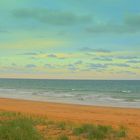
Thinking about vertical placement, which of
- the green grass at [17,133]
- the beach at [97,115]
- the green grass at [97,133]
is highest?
the green grass at [17,133]

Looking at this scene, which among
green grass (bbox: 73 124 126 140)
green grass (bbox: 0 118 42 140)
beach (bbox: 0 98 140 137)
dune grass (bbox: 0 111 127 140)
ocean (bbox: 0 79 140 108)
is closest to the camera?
green grass (bbox: 0 118 42 140)

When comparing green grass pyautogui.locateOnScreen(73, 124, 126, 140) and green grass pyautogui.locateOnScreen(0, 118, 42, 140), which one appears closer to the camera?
green grass pyautogui.locateOnScreen(0, 118, 42, 140)

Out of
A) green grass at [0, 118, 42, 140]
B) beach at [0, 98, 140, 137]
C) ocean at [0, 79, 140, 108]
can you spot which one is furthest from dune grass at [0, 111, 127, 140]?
ocean at [0, 79, 140, 108]

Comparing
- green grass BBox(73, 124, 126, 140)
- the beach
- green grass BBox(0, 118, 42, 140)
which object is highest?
green grass BBox(0, 118, 42, 140)

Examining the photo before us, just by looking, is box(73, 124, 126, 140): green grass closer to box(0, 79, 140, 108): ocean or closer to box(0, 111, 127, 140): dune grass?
box(0, 111, 127, 140): dune grass

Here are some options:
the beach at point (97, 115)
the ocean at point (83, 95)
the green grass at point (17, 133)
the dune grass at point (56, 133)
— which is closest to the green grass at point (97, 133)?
the dune grass at point (56, 133)

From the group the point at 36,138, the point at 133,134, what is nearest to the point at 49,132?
the point at 36,138

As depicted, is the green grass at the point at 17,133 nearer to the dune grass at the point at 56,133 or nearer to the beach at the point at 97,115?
the dune grass at the point at 56,133

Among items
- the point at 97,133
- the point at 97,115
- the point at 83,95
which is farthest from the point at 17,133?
the point at 83,95

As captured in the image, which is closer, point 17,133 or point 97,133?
point 17,133

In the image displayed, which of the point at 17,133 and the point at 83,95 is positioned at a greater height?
the point at 17,133

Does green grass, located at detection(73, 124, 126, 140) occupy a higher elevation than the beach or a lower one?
higher

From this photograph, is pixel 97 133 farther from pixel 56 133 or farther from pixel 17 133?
pixel 17 133

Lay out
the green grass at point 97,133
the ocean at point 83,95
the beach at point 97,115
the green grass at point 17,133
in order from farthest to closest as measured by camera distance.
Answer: the ocean at point 83,95
the beach at point 97,115
the green grass at point 97,133
the green grass at point 17,133
